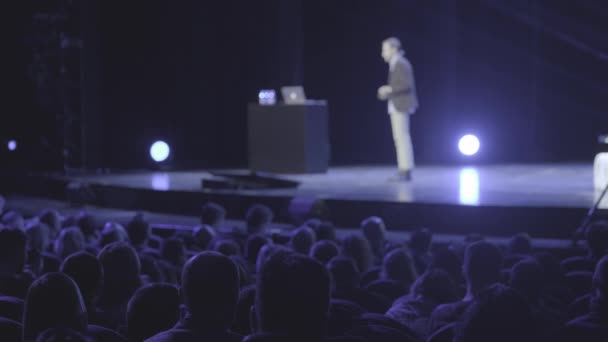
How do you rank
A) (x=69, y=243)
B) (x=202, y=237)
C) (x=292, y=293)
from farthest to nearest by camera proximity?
(x=202, y=237), (x=69, y=243), (x=292, y=293)

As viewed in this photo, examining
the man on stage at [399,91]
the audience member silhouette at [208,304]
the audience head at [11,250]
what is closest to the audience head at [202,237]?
the audience head at [11,250]

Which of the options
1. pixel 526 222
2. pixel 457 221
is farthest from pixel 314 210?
pixel 526 222

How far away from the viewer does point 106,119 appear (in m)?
11.5

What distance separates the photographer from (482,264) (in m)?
3.28

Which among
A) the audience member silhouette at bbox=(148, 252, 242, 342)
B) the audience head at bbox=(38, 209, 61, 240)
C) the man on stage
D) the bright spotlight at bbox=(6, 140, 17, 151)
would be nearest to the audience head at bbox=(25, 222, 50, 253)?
the audience head at bbox=(38, 209, 61, 240)

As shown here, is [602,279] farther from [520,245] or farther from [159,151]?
[159,151]

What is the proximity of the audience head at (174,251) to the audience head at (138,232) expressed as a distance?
46cm

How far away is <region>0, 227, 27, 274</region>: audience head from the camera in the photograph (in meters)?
3.39

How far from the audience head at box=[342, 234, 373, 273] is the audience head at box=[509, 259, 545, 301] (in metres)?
1.27

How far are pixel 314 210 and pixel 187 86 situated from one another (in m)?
4.98

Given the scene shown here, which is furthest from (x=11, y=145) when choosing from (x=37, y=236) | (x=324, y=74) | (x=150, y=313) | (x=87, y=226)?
(x=150, y=313)

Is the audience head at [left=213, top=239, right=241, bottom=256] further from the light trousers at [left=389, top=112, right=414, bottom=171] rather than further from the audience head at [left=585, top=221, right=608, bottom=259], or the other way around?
the light trousers at [left=389, top=112, right=414, bottom=171]

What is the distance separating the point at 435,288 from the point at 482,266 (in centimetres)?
Result: 20

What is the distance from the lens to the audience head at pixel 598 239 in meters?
4.43
